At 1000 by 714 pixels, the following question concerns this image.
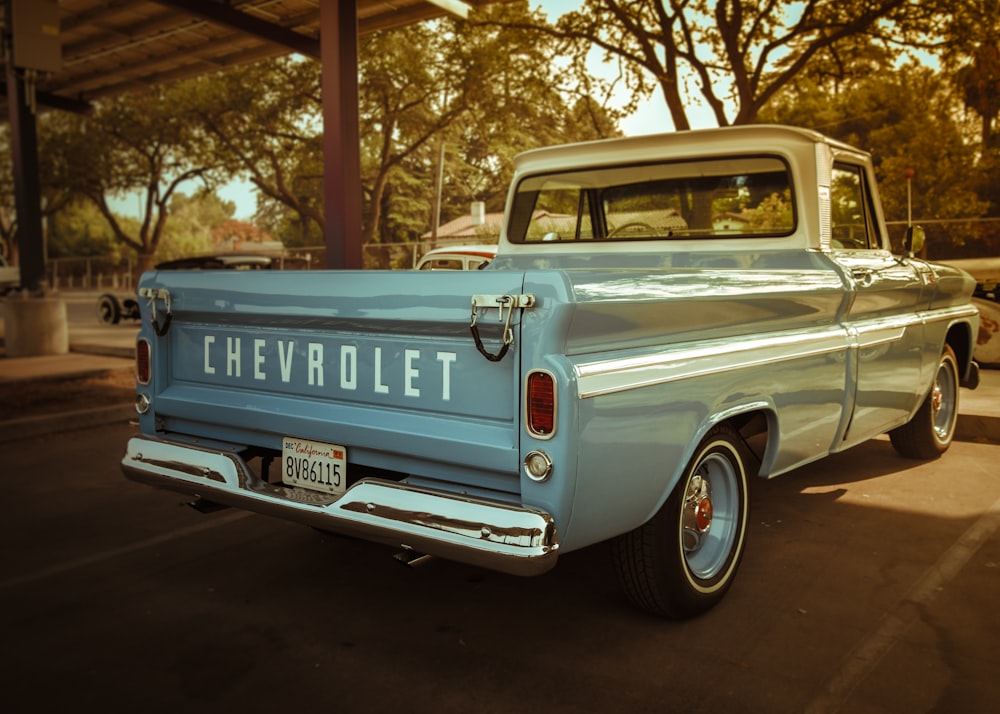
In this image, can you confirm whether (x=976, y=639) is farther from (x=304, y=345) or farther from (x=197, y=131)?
(x=197, y=131)

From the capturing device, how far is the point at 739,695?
112 inches

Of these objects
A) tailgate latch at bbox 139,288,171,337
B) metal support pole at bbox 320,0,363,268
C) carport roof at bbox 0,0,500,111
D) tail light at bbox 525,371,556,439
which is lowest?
tail light at bbox 525,371,556,439

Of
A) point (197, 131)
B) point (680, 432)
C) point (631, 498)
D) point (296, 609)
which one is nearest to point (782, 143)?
point (680, 432)

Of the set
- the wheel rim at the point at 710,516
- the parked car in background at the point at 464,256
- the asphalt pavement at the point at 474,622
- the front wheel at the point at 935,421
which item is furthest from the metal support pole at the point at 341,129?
the wheel rim at the point at 710,516

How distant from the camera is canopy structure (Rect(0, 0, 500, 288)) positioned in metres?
8.91

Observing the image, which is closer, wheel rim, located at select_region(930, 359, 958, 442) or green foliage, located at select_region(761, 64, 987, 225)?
wheel rim, located at select_region(930, 359, 958, 442)

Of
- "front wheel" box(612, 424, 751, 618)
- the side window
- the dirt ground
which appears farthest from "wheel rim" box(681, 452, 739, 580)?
the dirt ground

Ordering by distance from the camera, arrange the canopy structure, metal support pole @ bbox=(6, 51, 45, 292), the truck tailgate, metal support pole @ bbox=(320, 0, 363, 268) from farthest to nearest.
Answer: metal support pole @ bbox=(6, 51, 45, 292)
the canopy structure
metal support pole @ bbox=(320, 0, 363, 268)
the truck tailgate

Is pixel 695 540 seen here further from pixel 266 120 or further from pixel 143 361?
pixel 266 120

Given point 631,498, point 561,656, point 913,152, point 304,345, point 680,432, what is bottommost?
point 561,656

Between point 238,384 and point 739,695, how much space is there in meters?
2.29

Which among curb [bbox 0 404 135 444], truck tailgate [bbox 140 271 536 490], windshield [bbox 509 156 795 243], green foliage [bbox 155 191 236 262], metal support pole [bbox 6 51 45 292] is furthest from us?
green foliage [bbox 155 191 236 262]

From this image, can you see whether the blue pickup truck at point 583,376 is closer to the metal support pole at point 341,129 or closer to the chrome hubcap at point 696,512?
the chrome hubcap at point 696,512

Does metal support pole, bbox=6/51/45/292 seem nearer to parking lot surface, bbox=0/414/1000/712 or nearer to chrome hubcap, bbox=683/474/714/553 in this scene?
parking lot surface, bbox=0/414/1000/712
